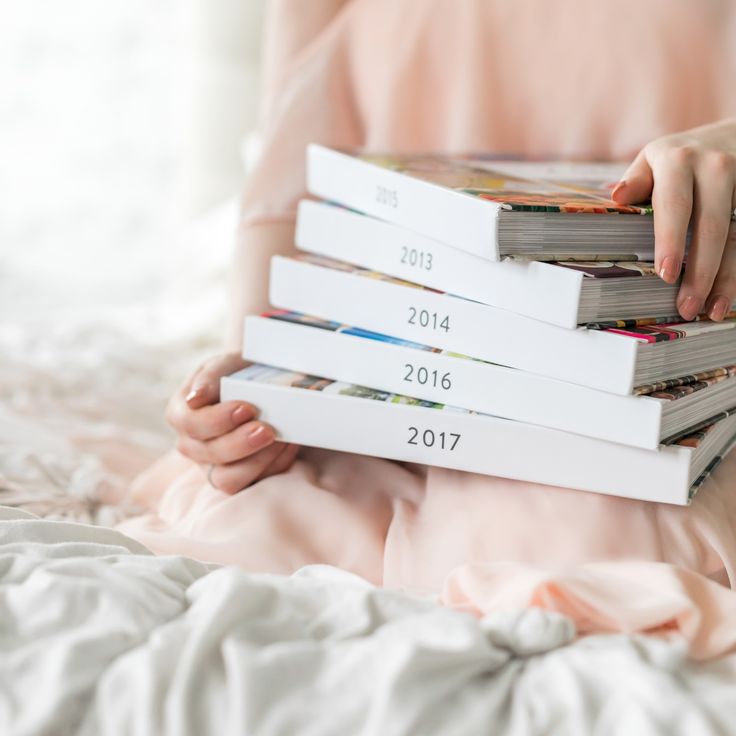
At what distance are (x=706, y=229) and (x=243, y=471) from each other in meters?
0.41

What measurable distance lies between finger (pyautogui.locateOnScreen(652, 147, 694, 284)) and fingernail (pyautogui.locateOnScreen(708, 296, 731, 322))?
0.15ft

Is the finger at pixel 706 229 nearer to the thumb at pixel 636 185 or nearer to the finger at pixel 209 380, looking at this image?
the thumb at pixel 636 185

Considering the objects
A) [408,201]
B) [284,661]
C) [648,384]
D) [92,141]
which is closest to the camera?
[284,661]

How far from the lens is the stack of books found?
672 mm

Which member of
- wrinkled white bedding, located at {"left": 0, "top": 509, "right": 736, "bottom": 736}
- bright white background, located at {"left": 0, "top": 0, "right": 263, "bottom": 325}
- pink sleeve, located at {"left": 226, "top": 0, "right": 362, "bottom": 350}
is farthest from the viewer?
bright white background, located at {"left": 0, "top": 0, "right": 263, "bottom": 325}

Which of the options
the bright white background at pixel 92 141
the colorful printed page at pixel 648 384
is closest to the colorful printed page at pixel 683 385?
the colorful printed page at pixel 648 384

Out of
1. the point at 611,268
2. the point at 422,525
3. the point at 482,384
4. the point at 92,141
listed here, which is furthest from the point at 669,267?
the point at 92,141

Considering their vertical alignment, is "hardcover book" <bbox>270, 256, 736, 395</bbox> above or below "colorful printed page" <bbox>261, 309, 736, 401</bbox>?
above

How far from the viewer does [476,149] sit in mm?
1175

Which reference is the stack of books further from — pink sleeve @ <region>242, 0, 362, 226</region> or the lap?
pink sleeve @ <region>242, 0, 362, 226</region>

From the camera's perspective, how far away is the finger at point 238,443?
0.80 meters

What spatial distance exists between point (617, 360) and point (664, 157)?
0.16 metres

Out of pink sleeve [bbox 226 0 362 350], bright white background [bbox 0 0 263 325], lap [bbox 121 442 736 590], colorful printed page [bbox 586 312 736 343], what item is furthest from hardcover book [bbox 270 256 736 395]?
bright white background [bbox 0 0 263 325]

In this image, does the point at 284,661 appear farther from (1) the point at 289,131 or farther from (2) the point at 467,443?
(1) the point at 289,131
